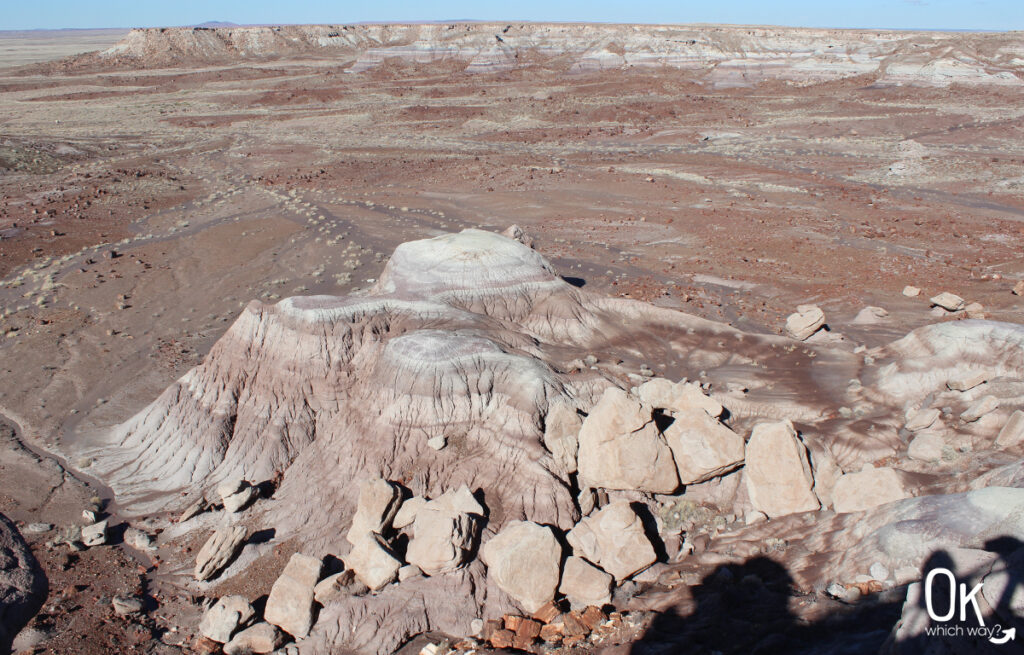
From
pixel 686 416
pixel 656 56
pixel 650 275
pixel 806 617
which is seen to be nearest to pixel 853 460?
pixel 686 416

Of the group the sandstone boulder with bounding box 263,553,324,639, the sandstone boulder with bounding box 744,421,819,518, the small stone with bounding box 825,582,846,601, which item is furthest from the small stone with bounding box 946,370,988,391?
the sandstone boulder with bounding box 263,553,324,639

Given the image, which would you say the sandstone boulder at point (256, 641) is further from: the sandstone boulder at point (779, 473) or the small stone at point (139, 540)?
the sandstone boulder at point (779, 473)

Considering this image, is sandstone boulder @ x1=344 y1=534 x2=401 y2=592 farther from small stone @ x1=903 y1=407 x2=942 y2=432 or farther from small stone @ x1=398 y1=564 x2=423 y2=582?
small stone @ x1=903 y1=407 x2=942 y2=432

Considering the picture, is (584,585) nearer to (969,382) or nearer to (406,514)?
(406,514)

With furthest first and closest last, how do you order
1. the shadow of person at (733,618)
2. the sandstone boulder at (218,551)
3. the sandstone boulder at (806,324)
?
the sandstone boulder at (806,324) < the sandstone boulder at (218,551) < the shadow of person at (733,618)

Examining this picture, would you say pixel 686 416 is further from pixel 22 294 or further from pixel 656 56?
pixel 656 56

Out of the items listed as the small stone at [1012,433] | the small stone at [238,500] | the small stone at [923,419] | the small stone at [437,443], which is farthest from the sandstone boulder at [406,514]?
the small stone at [1012,433]

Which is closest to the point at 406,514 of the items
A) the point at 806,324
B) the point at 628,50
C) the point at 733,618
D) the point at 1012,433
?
the point at 733,618
